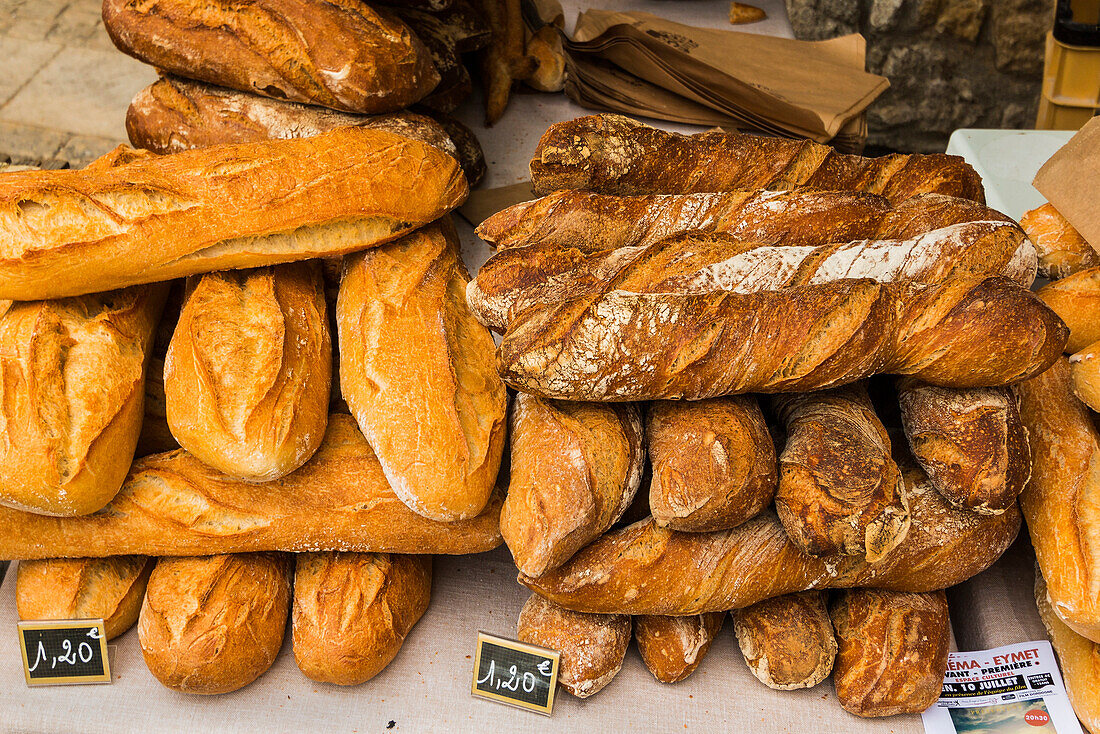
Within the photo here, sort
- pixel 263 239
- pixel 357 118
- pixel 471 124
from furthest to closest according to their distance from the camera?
pixel 471 124, pixel 357 118, pixel 263 239

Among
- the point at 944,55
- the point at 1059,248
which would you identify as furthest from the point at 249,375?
the point at 944,55

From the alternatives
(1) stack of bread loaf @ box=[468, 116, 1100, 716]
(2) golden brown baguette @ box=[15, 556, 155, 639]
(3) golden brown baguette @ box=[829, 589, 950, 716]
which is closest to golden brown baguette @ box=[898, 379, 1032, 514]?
(1) stack of bread loaf @ box=[468, 116, 1100, 716]

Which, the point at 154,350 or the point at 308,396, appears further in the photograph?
the point at 154,350

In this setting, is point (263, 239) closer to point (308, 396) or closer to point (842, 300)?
point (308, 396)

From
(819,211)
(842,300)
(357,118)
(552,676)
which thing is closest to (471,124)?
(357,118)

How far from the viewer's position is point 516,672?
136cm

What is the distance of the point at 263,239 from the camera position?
146cm

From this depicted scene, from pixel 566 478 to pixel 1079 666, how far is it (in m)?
0.95

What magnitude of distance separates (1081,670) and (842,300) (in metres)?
0.78

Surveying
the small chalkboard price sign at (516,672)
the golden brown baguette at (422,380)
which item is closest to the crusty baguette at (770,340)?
the golden brown baguette at (422,380)

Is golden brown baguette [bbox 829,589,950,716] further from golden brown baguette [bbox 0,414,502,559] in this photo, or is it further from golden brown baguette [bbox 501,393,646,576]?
golden brown baguette [bbox 0,414,502,559]

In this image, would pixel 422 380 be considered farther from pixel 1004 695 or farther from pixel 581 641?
pixel 1004 695

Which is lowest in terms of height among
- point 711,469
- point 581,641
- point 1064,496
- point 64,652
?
point 64,652

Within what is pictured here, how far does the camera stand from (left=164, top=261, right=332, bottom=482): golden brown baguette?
1.29 metres
